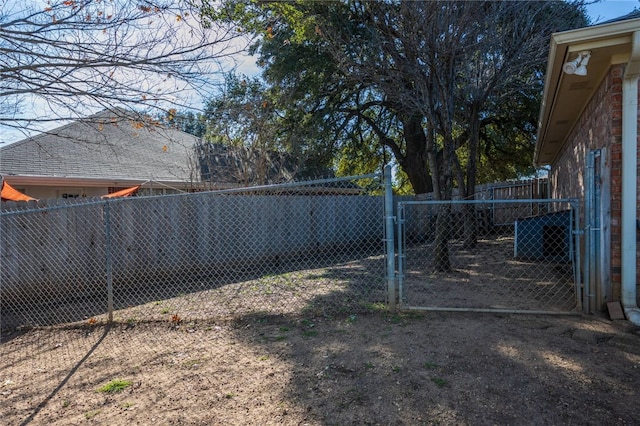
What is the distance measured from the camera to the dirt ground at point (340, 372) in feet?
8.88

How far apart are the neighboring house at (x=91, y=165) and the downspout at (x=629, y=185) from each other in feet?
26.6

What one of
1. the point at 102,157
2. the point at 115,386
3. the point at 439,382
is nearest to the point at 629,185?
the point at 439,382

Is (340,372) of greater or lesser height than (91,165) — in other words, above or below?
below

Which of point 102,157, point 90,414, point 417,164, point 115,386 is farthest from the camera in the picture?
point 417,164

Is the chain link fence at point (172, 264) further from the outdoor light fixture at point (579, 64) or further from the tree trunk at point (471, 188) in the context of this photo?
the tree trunk at point (471, 188)

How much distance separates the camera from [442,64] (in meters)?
6.91

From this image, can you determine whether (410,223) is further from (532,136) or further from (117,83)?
(117,83)

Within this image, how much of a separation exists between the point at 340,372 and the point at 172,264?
5350 mm

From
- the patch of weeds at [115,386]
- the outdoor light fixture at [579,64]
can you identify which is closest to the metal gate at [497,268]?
the outdoor light fixture at [579,64]

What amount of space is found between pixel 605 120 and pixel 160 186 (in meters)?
11.1

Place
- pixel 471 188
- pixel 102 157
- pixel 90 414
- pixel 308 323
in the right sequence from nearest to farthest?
pixel 90 414, pixel 308 323, pixel 471 188, pixel 102 157

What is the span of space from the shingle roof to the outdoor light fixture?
7198mm

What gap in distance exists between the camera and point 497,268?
7.75m

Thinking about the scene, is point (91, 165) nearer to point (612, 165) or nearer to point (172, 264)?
point (172, 264)
